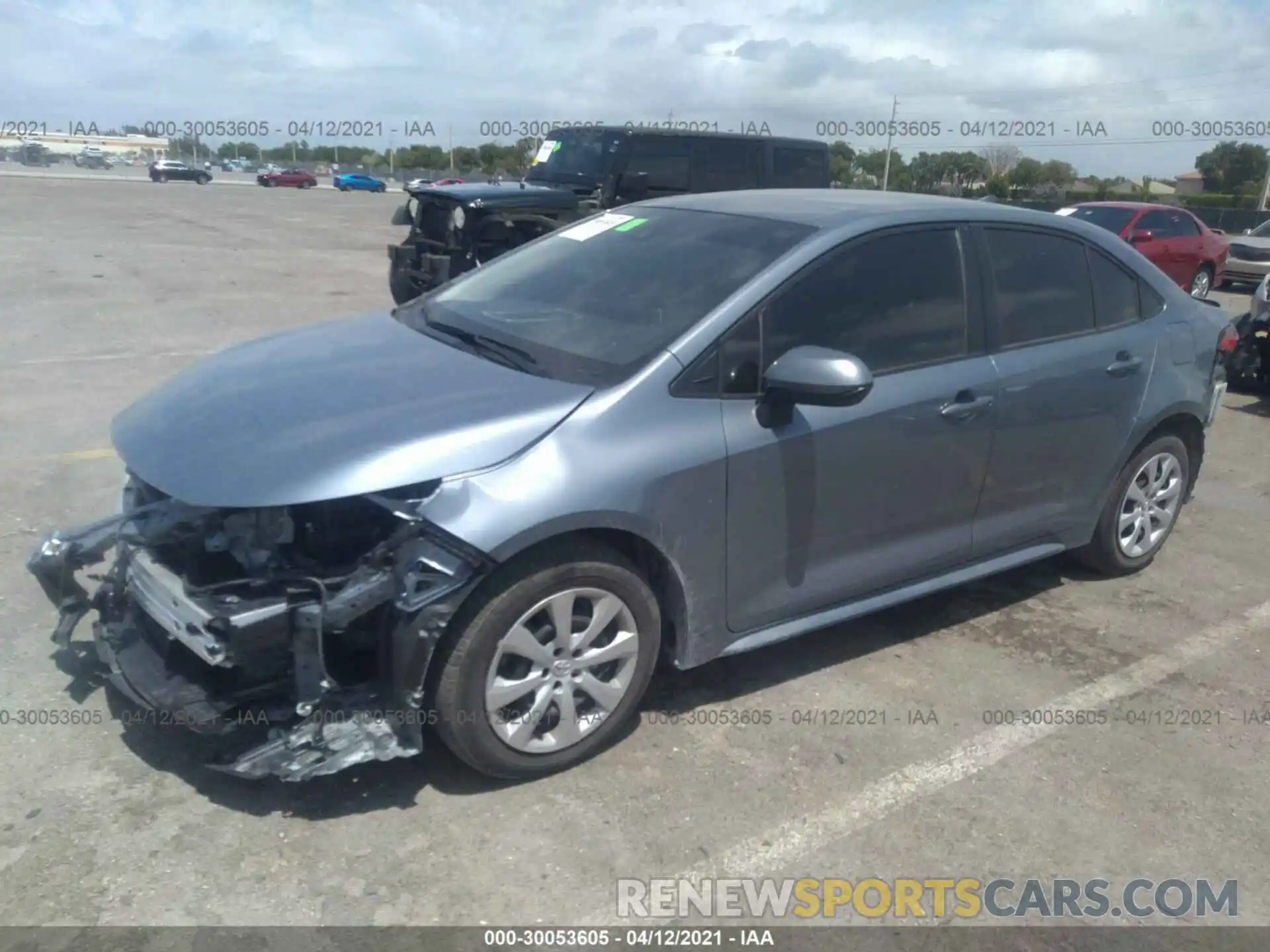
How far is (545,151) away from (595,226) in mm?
9097

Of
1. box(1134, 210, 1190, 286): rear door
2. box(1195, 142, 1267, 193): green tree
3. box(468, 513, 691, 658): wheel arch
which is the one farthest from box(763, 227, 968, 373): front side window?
box(1195, 142, 1267, 193): green tree

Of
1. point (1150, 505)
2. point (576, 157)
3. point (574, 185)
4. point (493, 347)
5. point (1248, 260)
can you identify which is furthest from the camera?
point (1248, 260)

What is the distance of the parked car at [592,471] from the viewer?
2.93m

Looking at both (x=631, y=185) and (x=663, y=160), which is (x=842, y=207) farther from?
(x=663, y=160)

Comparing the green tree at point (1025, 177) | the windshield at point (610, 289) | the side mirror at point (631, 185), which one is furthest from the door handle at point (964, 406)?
the green tree at point (1025, 177)

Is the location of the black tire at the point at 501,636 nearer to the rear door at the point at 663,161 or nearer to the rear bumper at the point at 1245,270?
the rear door at the point at 663,161

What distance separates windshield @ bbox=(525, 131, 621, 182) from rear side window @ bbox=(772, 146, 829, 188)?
2.13 metres

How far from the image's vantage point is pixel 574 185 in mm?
12117

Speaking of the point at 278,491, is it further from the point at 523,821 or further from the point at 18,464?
the point at 18,464

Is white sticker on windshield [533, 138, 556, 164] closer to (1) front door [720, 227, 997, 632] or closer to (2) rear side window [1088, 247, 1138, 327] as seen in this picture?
(2) rear side window [1088, 247, 1138, 327]

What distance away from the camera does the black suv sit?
9125 mm

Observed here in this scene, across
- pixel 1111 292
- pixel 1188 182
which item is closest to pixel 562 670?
pixel 1111 292

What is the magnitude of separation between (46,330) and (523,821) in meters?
8.59

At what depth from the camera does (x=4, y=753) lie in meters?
3.23
